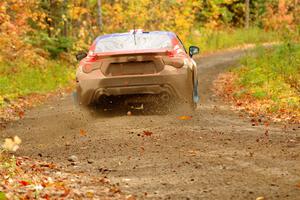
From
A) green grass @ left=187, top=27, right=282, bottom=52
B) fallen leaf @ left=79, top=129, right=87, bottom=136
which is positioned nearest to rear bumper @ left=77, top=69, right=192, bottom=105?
fallen leaf @ left=79, top=129, right=87, bottom=136

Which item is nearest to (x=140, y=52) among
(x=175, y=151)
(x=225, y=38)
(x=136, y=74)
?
(x=136, y=74)

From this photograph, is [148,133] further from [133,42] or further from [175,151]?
[133,42]

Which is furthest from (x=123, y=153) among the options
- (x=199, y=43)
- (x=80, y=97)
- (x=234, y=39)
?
(x=234, y=39)

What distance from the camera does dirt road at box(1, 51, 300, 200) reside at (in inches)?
246

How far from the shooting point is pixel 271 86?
1614 cm

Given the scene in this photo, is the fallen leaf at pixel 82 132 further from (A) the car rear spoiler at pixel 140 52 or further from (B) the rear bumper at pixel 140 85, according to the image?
(A) the car rear spoiler at pixel 140 52

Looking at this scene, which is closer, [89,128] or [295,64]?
[89,128]

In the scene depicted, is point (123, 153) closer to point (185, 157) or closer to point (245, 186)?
point (185, 157)

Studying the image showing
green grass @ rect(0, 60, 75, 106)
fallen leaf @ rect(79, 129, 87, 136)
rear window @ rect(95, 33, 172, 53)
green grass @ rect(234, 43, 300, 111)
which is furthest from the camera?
green grass @ rect(0, 60, 75, 106)

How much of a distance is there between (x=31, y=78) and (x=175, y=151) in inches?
532

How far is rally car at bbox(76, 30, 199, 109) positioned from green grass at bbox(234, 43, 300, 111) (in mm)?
2406

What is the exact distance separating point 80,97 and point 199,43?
28600 mm

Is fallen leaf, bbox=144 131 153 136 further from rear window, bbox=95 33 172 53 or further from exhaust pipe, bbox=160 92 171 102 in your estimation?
rear window, bbox=95 33 172 53

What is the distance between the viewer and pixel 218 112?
1297 cm
